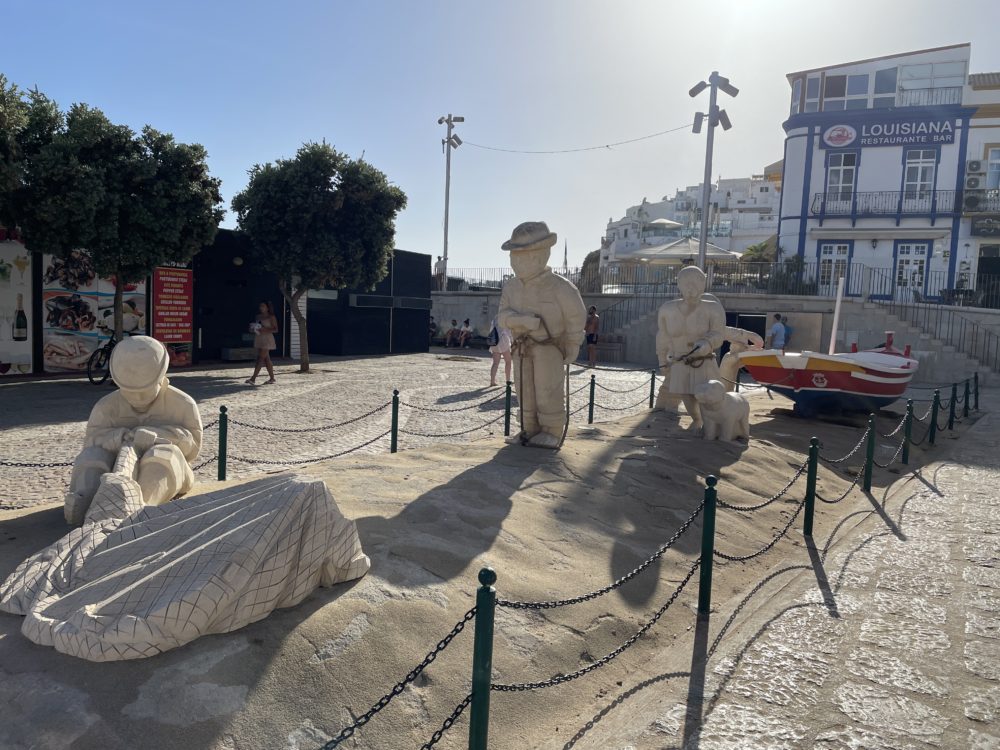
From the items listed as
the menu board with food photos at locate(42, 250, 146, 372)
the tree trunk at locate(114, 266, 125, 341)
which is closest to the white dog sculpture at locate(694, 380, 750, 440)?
the tree trunk at locate(114, 266, 125, 341)

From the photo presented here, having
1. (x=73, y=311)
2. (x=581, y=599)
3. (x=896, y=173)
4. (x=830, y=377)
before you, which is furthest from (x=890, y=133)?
(x=581, y=599)

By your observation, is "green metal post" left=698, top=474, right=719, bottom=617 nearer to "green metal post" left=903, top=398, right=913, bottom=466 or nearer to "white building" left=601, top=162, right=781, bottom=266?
"green metal post" left=903, top=398, right=913, bottom=466

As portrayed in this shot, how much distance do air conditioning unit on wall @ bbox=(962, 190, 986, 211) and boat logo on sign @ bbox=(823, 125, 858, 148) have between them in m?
4.13

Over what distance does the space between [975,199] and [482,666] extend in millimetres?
28130

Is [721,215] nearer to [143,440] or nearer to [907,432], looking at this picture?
[907,432]

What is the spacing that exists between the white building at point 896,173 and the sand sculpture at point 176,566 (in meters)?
23.5

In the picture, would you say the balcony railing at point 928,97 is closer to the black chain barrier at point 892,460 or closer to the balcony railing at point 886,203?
the balcony railing at point 886,203

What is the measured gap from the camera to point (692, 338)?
9375 mm

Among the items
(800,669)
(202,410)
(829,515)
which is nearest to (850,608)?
(800,669)

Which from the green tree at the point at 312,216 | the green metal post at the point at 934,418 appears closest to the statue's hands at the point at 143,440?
the green metal post at the point at 934,418

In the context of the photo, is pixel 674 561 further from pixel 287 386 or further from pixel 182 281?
pixel 182 281

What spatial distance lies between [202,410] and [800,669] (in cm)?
920

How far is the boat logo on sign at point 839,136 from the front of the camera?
26297 mm

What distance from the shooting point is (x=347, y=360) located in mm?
20859
